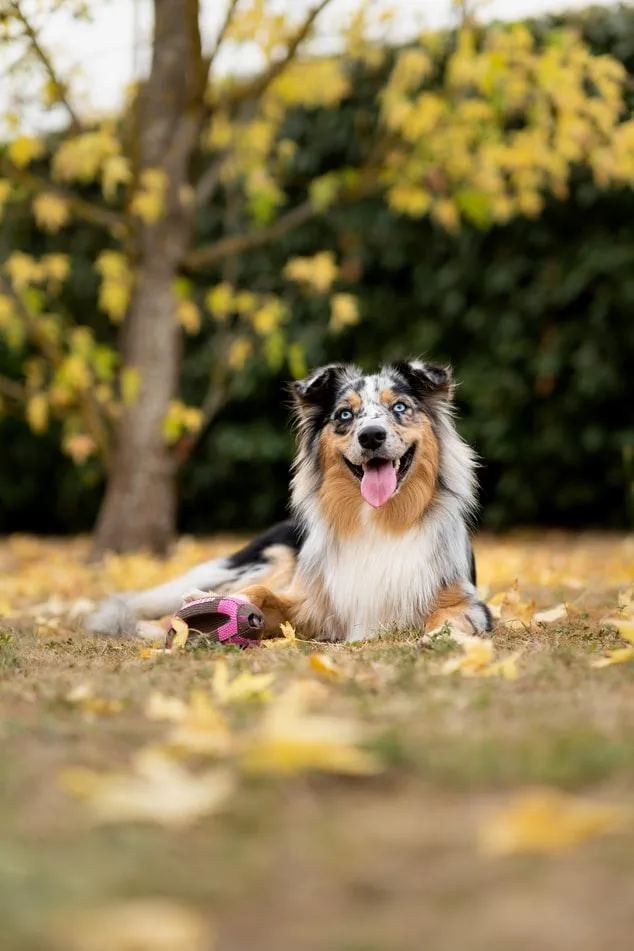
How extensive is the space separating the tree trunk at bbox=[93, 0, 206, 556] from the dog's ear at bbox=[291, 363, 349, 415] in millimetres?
3764

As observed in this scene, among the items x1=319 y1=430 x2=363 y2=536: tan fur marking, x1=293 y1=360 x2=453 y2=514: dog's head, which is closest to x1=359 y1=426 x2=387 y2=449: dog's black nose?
x1=293 y1=360 x2=453 y2=514: dog's head

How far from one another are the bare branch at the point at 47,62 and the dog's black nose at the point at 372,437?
355cm

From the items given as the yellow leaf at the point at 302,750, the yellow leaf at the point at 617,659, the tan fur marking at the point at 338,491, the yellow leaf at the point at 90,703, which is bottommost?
the yellow leaf at the point at 617,659

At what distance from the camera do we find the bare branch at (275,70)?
6727 mm

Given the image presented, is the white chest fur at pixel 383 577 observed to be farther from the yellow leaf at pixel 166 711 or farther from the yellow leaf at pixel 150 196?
the yellow leaf at pixel 150 196

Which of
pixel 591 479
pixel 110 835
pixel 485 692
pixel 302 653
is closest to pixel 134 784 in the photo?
pixel 110 835

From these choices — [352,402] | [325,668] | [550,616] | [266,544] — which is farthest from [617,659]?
[266,544]

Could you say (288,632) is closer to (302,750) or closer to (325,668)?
(325,668)

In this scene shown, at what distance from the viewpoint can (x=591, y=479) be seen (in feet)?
30.1

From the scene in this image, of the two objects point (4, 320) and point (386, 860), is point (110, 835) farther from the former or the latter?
point (4, 320)

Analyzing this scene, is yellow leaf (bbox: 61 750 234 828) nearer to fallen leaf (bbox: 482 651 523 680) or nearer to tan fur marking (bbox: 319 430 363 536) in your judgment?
fallen leaf (bbox: 482 651 523 680)

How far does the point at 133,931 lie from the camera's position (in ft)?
4.03

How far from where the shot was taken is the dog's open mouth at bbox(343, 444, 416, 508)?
376cm

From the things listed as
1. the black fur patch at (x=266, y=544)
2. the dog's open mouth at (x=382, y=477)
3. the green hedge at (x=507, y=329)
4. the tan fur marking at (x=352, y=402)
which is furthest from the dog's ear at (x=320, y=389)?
the green hedge at (x=507, y=329)
